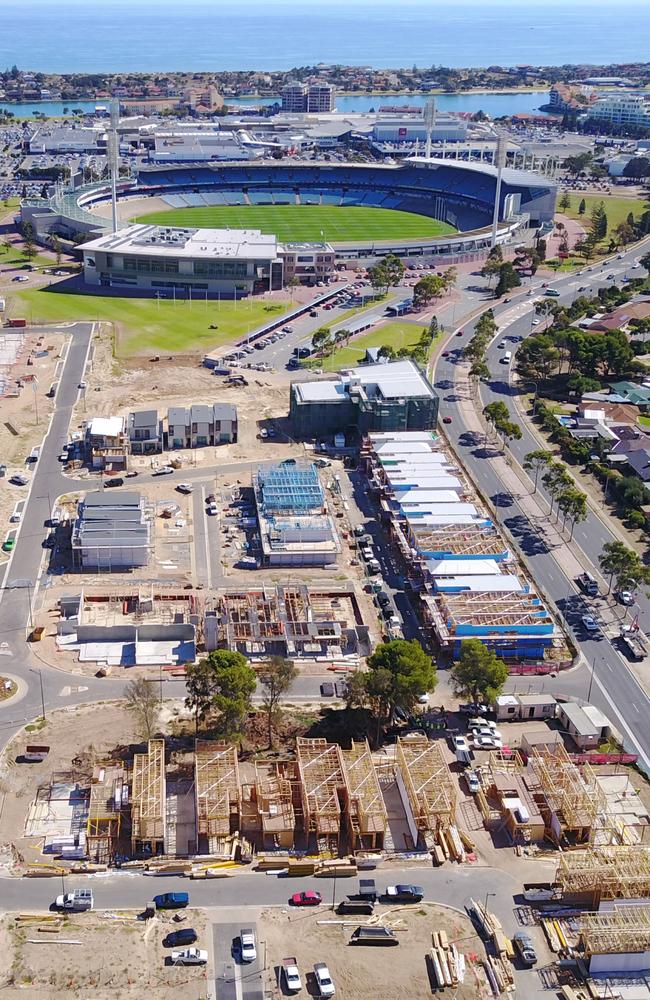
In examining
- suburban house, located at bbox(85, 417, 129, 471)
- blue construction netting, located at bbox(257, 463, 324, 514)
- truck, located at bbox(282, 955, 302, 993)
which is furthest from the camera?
suburban house, located at bbox(85, 417, 129, 471)

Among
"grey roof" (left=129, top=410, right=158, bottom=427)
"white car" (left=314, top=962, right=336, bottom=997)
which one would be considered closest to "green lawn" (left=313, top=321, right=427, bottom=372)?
"grey roof" (left=129, top=410, right=158, bottom=427)

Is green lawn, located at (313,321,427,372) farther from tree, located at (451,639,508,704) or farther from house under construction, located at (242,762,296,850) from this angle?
house under construction, located at (242,762,296,850)

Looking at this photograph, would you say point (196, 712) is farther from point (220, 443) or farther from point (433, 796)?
point (220, 443)

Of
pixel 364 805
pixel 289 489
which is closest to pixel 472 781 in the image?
pixel 364 805

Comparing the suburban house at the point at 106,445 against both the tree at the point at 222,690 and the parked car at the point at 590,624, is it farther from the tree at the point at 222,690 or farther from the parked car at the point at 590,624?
the parked car at the point at 590,624

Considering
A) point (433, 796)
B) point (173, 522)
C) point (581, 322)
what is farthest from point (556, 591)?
point (581, 322)

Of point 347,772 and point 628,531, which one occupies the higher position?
point 628,531

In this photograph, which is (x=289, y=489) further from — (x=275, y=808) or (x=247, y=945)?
(x=247, y=945)
